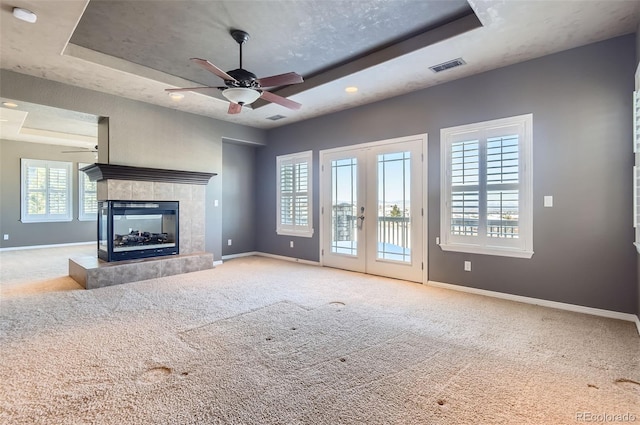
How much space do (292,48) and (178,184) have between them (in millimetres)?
3141

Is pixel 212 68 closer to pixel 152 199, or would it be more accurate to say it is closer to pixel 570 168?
pixel 152 199

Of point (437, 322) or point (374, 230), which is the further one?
point (374, 230)

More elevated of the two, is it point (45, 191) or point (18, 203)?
point (45, 191)

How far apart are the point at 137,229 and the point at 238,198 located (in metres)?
2.27

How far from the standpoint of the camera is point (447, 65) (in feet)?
12.3

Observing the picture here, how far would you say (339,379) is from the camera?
6.67 feet

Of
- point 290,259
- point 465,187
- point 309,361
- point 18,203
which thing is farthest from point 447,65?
point 18,203

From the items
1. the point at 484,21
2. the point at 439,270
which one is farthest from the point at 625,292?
the point at 484,21

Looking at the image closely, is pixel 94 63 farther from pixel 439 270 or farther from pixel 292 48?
pixel 439 270

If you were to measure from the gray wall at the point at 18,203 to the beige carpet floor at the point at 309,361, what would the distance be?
547 cm

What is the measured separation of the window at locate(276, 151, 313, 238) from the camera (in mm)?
6160

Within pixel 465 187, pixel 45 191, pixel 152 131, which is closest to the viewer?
pixel 465 187

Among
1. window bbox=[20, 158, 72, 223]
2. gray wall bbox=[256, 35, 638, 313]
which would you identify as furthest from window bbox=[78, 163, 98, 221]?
gray wall bbox=[256, 35, 638, 313]

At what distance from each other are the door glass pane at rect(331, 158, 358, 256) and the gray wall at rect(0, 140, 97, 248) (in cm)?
753
